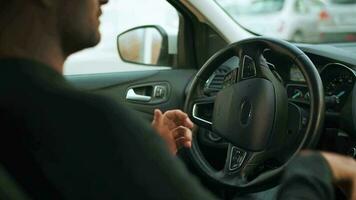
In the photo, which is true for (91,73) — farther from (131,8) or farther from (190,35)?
(131,8)

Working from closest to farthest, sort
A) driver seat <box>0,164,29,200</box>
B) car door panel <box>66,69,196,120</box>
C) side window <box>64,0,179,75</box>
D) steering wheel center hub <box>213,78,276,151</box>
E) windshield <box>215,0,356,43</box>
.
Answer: driver seat <box>0,164,29,200</box> < steering wheel center hub <box>213,78,276,151</box> < car door panel <box>66,69,196,120</box> < side window <box>64,0,179,75</box> < windshield <box>215,0,356,43</box>

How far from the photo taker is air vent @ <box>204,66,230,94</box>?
2.59 m

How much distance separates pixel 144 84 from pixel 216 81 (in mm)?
767

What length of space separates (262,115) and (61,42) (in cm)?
115

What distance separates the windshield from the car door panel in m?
7.69

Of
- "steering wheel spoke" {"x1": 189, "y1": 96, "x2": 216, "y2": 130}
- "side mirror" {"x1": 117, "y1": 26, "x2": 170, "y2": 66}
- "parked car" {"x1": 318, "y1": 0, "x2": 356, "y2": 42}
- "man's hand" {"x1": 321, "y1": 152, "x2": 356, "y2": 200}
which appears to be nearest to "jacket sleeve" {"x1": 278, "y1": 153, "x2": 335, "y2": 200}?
"man's hand" {"x1": 321, "y1": 152, "x2": 356, "y2": 200}

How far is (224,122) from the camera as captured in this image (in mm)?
2383

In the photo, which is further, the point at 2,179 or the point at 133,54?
the point at 133,54

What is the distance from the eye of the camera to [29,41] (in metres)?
1.15

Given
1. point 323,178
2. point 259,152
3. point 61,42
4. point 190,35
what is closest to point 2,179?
point 61,42

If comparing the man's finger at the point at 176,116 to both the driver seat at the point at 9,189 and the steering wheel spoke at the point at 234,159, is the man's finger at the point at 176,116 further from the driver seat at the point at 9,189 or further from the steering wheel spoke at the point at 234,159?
the driver seat at the point at 9,189

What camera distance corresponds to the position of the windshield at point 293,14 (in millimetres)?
11016

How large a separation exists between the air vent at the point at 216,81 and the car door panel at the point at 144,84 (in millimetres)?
550

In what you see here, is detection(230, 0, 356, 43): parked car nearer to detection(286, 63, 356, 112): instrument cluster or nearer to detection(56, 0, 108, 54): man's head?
detection(286, 63, 356, 112): instrument cluster
